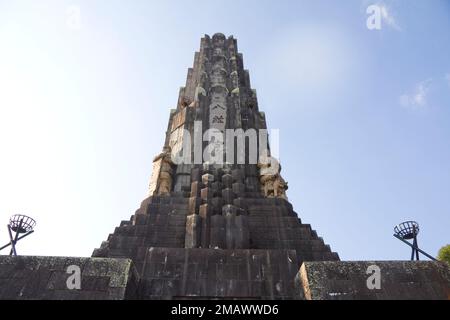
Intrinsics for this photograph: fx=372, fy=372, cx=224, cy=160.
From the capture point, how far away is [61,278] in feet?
24.4

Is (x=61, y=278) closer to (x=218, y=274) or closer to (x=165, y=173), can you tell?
(x=218, y=274)

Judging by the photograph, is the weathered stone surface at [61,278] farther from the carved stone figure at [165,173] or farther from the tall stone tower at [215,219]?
the carved stone figure at [165,173]

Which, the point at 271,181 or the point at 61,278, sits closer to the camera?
the point at 61,278

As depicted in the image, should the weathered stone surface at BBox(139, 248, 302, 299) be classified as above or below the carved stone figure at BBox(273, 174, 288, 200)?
below

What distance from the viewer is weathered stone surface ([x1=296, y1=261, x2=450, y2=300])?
7.14 m

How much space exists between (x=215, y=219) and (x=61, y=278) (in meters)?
5.00

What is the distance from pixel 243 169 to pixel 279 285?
7.27 m

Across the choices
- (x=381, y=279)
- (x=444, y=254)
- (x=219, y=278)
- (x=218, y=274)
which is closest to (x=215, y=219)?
(x=218, y=274)

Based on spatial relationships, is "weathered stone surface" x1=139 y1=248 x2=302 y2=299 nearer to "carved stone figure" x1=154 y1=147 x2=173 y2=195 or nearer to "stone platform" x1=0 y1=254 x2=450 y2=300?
"stone platform" x1=0 y1=254 x2=450 y2=300

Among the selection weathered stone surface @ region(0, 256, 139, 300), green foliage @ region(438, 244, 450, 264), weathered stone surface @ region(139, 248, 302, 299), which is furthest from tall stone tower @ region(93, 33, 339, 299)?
green foliage @ region(438, 244, 450, 264)

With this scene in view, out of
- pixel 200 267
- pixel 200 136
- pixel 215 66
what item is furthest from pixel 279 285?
pixel 215 66

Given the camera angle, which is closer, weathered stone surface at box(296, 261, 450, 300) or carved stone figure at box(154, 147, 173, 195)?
weathered stone surface at box(296, 261, 450, 300)

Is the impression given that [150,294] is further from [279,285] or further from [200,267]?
[279,285]

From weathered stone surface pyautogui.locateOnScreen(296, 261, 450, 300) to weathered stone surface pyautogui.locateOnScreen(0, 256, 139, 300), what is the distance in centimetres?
377
